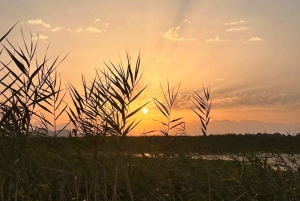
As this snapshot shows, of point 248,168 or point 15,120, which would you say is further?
point 248,168

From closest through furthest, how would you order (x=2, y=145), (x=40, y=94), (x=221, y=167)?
(x=2, y=145) < (x=40, y=94) < (x=221, y=167)

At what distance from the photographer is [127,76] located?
5.36 m

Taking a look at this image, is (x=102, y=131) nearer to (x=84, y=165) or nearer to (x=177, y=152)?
(x=84, y=165)

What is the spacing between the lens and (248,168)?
8.52m

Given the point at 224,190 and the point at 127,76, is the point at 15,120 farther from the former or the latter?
the point at 224,190

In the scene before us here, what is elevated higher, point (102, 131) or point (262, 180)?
point (102, 131)

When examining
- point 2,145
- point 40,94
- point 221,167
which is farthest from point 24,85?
point 221,167

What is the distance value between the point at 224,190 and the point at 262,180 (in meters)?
0.78

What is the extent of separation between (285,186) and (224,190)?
1.12 m

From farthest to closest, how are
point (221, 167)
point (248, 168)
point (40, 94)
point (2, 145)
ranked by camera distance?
point (221, 167) < point (248, 168) < point (40, 94) < point (2, 145)

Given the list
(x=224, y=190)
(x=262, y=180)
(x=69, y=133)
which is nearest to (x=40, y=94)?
(x=69, y=133)

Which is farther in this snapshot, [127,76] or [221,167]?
[221,167]

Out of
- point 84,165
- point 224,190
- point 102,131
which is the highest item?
point 102,131

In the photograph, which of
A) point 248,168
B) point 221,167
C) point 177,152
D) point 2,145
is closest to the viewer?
point 2,145
